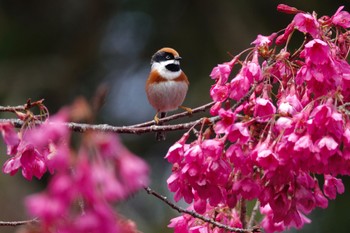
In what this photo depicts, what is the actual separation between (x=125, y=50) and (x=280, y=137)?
8.78m

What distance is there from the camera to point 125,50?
35.6 ft

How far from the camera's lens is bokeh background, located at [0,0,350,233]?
28.5ft

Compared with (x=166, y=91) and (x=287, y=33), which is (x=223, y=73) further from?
(x=166, y=91)

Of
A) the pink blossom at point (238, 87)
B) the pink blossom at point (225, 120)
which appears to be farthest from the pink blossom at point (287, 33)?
the pink blossom at point (225, 120)

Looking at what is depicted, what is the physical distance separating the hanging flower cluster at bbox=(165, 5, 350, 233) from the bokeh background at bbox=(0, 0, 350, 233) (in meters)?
5.42

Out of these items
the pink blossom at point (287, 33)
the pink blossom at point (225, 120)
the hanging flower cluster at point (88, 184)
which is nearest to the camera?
the hanging flower cluster at point (88, 184)

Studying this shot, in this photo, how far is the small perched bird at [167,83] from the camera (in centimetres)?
435

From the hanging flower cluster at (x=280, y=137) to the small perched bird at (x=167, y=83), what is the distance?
67.2 inches

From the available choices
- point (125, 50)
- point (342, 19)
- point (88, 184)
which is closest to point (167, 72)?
point (342, 19)

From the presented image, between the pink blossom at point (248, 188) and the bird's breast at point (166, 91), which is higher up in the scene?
the pink blossom at point (248, 188)

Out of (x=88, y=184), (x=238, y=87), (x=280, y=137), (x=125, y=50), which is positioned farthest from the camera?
(x=125, y=50)

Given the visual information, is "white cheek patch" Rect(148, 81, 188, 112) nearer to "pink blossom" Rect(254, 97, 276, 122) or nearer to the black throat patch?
the black throat patch

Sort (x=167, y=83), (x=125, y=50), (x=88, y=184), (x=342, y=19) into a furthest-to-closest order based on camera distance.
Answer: (x=125, y=50) < (x=167, y=83) < (x=342, y=19) < (x=88, y=184)

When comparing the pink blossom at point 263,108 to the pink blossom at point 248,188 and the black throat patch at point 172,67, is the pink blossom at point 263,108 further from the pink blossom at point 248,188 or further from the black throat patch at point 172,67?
the black throat patch at point 172,67
